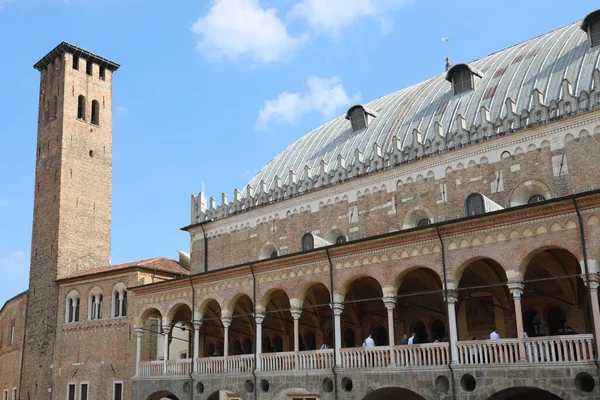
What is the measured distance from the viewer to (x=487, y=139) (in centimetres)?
2267

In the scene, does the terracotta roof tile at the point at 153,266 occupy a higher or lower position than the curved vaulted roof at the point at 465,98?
lower

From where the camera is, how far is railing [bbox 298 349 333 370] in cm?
2150

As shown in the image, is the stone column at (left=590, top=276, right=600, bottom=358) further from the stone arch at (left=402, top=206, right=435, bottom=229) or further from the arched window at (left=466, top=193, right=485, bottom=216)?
the stone arch at (left=402, top=206, right=435, bottom=229)

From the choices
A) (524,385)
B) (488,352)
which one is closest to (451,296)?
(488,352)

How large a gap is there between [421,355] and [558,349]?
14.0 feet

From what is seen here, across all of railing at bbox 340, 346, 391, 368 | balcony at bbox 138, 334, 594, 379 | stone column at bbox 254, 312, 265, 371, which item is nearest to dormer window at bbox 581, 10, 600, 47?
balcony at bbox 138, 334, 594, 379

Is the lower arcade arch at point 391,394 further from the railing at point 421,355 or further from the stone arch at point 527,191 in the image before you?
the stone arch at point 527,191

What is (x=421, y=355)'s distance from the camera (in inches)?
771

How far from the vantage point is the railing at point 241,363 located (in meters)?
24.0

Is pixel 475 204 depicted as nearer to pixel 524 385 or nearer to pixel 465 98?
pixel 465 98

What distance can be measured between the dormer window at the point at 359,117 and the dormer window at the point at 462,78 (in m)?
4.31

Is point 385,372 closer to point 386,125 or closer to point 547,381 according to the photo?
point 547,381

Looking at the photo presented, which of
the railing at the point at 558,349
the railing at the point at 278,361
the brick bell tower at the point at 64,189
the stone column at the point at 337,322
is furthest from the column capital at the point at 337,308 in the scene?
the brick bell tower at the point at 64,189

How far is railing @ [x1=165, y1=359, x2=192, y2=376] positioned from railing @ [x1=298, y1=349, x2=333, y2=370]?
224 inches
